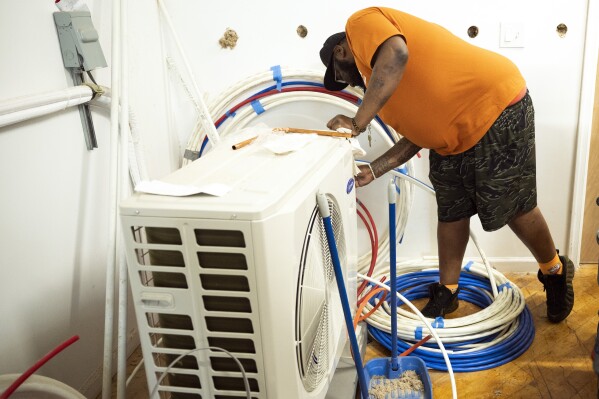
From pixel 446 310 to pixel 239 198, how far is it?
153cm

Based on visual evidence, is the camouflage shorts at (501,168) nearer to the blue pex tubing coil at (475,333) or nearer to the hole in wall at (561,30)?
the blue pex tubing coil at (475,333)

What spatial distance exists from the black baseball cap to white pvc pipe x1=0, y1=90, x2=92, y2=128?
846mm

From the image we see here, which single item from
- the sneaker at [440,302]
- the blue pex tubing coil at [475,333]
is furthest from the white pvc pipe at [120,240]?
the sneaker at [440,302]

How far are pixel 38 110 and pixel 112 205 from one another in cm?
37

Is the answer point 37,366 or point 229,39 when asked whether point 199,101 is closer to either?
point 229,39

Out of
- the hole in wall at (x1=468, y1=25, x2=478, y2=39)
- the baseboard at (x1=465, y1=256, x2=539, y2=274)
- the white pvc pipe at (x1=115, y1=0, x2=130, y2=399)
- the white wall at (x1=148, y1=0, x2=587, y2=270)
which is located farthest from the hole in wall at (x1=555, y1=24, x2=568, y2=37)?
the white pvc pipe at (x1=115, y1=0, x2=130, y2=399)

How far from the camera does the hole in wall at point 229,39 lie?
2.47 metres

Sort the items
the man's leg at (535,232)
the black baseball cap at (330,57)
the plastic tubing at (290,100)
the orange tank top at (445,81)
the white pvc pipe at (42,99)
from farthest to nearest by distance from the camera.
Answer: the plastic tubing at (290,100)
the man's leg at (535,232)
the black baseball cap at (330,57)
the orange tank top at (445,81)
the white pvc pipe at (42,99)

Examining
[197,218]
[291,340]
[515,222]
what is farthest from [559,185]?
[197,218]

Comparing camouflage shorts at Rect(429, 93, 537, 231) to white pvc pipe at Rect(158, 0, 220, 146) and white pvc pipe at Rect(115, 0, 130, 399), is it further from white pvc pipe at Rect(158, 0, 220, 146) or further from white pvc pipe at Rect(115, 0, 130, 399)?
white pvc pipe at Rect(115, 0, 130, 399)

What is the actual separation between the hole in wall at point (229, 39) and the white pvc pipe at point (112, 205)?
0.74 m

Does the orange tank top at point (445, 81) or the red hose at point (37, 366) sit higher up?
the orange tank top at point (445, 81)

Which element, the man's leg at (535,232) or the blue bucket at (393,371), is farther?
the man's leg at (535,232)

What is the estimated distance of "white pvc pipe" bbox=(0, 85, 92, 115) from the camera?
1440mm
